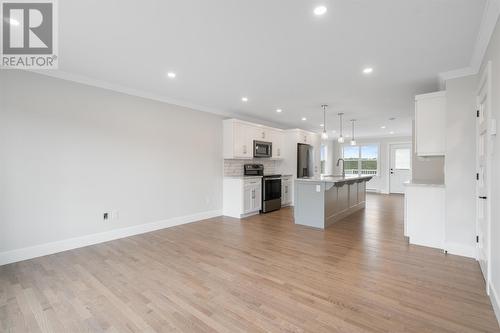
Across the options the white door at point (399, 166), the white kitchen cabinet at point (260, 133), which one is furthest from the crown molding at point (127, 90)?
the white door at point (399, 166)

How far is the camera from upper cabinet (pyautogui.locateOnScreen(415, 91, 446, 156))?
3361 mm

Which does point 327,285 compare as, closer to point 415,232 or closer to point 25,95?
point 415,232

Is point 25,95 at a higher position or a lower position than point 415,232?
higher

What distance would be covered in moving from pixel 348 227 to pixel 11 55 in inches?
223

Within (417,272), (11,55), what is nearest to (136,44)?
(11,55)

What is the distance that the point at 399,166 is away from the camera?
9.62m

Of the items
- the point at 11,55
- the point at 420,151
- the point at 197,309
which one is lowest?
the point at 197,309

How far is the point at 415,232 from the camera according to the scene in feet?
11.8

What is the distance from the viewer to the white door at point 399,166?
945cm

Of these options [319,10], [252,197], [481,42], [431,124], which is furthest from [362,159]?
[319,10]

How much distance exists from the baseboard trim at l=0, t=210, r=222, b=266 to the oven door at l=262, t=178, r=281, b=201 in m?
1.86

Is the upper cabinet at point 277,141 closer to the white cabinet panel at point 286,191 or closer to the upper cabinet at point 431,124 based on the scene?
the white cabinet panel at point 286,191

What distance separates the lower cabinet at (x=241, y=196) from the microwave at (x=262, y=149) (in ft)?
2.35

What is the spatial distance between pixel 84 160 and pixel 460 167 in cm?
536
